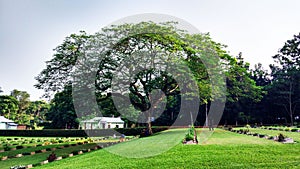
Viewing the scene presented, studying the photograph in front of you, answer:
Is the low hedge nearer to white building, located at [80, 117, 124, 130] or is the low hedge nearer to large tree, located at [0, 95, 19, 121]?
white building, located at [80, 117, 124, 130]

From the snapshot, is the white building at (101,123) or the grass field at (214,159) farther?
the white building at (101,123)

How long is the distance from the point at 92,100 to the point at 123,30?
12.8 feet

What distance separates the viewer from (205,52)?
50.4 ft

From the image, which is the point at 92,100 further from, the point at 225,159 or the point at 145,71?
the point at 225,159

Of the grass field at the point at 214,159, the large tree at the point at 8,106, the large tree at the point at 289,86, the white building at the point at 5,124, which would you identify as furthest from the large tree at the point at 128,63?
the large tree at the point at 8,106

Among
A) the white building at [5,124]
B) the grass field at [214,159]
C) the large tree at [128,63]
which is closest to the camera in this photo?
the grass field at [214,159]

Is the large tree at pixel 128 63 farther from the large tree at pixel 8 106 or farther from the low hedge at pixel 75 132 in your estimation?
the large tree at pixel 8 106

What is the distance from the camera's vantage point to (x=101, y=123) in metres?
37.5

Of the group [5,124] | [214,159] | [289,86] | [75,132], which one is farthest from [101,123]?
[214,159]

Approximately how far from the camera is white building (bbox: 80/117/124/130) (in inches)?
1391

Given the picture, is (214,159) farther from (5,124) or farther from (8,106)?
(8,106)

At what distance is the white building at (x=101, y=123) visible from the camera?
35.3m

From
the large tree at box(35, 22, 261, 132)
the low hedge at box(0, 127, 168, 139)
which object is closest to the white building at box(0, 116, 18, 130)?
the low hedge at box(0, 127, 168, 139)

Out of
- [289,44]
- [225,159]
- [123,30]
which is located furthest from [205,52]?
[289,44]
